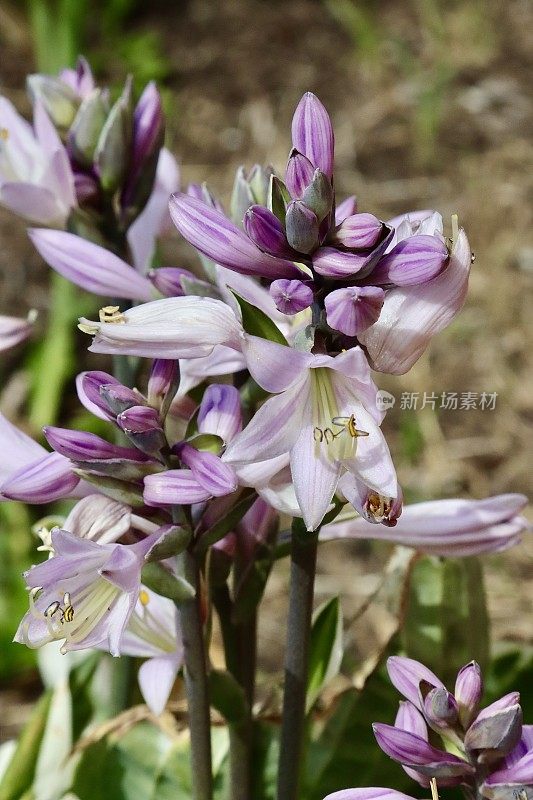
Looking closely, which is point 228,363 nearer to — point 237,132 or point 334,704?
point 334,704

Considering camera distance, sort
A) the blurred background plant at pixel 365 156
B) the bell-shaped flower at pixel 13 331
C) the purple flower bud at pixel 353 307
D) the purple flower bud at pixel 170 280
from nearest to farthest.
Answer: the purple flower bud at pixel 353 307
the purple flower bud at pixel 170 280
the bell-shaped flower at pixel 13 331
the blurred background plant at pixel 365 156

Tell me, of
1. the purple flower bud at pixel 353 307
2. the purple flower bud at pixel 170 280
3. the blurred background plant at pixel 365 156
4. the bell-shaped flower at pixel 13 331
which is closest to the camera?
the purple flower bud at pixel 353 307

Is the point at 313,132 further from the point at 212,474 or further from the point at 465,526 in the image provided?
the point at 465,526

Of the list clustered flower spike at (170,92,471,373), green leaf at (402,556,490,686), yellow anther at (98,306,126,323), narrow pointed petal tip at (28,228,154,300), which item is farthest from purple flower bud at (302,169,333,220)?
green leaf at (402,556,490,686)

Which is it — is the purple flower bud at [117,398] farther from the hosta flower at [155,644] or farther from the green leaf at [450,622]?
the green leaf at [450,622]

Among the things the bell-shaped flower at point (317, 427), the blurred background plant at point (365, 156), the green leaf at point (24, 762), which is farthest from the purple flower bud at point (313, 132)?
the blurred background plant at point (365, 156)

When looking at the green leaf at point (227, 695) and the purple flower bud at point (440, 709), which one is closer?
the purple flower bud at point (440, 709)

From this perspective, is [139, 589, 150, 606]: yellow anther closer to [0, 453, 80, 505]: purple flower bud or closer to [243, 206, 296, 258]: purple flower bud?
[0, 453, 80, 505]: purple flower bud
